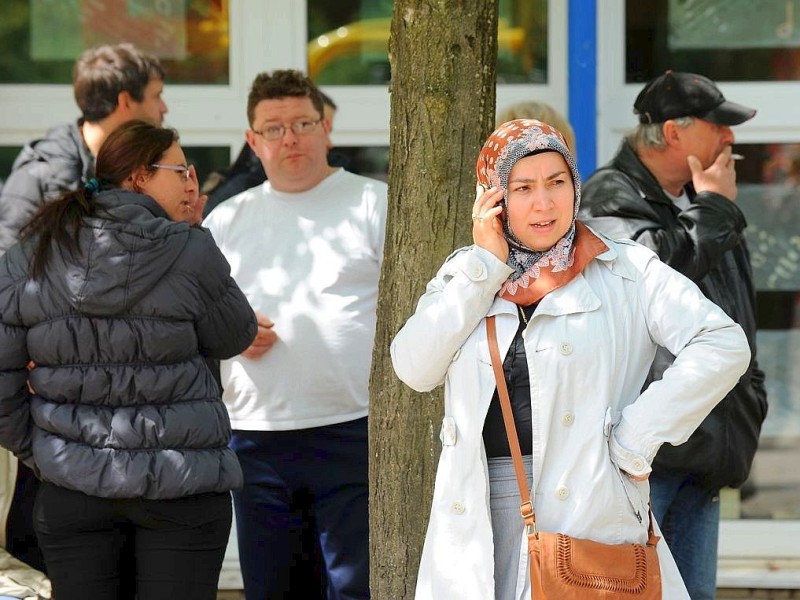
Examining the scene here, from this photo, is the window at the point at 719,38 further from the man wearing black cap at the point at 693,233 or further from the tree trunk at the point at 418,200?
the tree trunk at the point at 418,200

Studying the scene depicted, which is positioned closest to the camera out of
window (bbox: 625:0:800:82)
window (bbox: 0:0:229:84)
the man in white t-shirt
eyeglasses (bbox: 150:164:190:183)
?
eyeglasses (bbox: 150:164:190:183)

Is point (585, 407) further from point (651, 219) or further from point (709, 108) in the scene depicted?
point (709, 108)

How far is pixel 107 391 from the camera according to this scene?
12.2ft

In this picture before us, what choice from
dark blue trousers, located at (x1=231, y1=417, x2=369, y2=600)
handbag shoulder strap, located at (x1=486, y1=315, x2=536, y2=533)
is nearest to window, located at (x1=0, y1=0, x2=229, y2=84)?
dark blue trousers, located at (x1=231, y1=417, x2=369, y2=600)

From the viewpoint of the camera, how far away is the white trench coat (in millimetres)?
2994

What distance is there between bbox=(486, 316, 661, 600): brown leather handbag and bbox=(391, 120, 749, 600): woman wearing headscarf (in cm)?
5

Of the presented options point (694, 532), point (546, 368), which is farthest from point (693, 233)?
point (546, 368)

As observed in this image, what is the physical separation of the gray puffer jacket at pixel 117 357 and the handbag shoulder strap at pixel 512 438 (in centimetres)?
108

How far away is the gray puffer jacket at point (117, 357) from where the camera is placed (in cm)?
371

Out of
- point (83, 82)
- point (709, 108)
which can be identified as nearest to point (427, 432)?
point (709, 108)

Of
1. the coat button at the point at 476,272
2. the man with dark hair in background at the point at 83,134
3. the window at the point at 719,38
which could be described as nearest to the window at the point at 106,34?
the man with dark hair in background at the point at 83,134

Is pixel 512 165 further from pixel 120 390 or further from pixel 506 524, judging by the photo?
pixel 120 390

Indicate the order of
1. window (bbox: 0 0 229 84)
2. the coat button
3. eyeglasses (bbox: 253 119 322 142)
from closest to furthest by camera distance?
1. the coat button
2. eyeglasses (bbox: 253 119 322 142)
3. window (bbox: 0 0 229 84)

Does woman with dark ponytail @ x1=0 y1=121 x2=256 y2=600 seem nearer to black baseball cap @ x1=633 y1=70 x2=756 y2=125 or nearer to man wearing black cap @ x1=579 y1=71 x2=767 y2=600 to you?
man wearing black cap @ x1=579 y1=71 x2=767 y2=600
